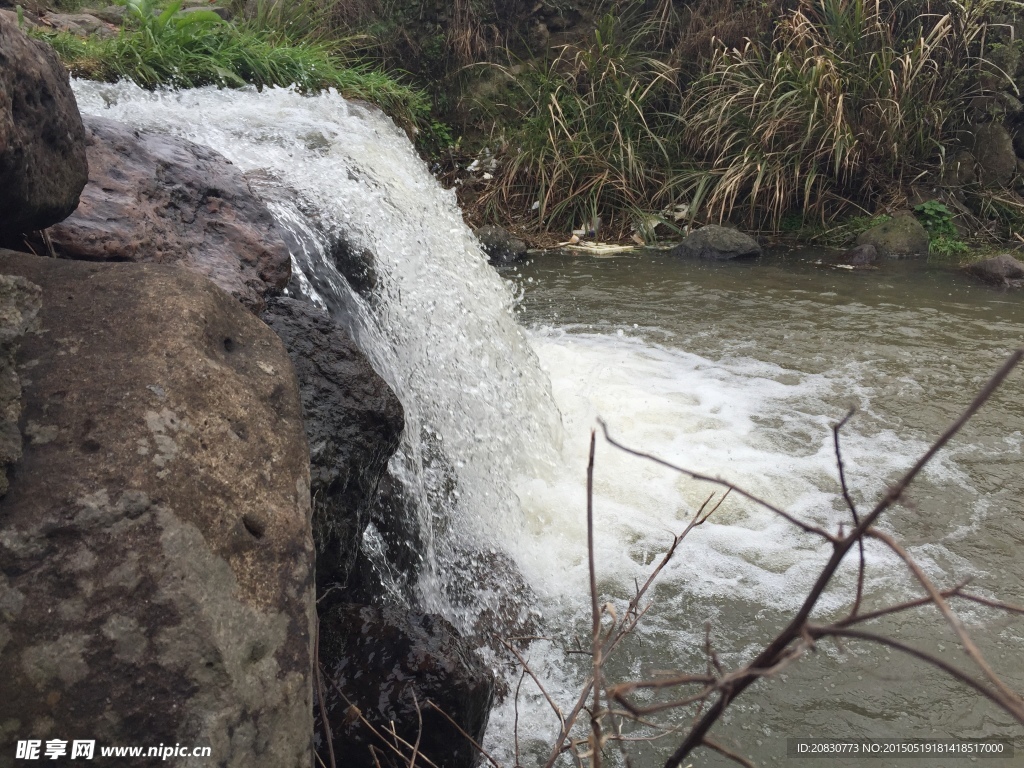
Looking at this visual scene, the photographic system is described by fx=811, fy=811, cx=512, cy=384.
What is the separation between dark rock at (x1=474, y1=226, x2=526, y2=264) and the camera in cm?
743

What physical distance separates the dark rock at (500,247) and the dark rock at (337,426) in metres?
5.17

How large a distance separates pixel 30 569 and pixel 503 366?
278 cm

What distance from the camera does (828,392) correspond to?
438 cm

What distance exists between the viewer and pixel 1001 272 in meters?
6.54

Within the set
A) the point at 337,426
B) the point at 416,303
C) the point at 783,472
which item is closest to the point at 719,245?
the point at 783,472

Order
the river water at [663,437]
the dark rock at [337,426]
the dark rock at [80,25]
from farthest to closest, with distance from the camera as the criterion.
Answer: the dark rock at [80,25] < the river water at [663,437] < the dark rock at [337,426]

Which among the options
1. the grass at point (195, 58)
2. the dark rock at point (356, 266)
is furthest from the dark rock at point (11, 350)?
the grass at point (195, 58)

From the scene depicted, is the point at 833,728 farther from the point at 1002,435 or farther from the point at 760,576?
the point at 1002,435

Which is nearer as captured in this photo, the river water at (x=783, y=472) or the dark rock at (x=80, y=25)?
the river water at (x=783, y=472)

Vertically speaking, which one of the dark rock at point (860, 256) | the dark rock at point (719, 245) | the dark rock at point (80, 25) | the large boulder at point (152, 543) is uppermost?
the large boulder at point (152, 543)

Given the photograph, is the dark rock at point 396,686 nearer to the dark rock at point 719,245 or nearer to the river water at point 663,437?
the river water at point 663,437

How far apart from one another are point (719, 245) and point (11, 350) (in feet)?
22.7

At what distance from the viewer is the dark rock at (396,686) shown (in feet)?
5.56

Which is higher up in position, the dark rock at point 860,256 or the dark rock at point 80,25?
the dark rock at point 80,25
